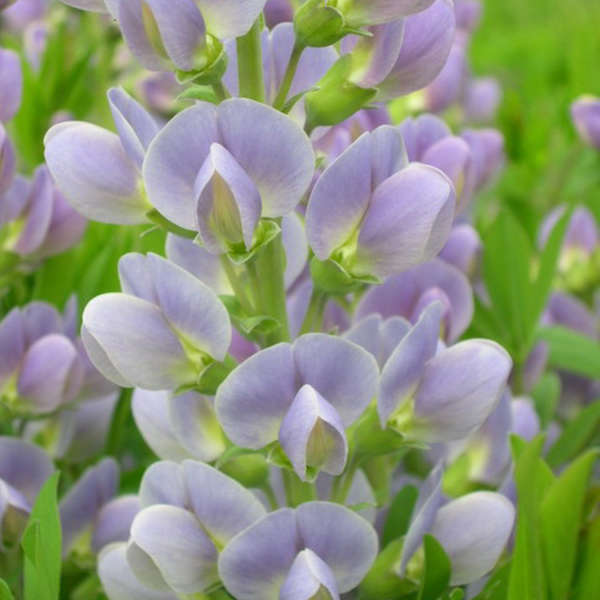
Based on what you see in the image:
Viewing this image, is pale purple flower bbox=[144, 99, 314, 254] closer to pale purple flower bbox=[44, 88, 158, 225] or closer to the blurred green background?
pale purple flower bbox=[44, 88, 158, 225]

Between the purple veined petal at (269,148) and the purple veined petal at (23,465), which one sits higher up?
the purple veined petal at (269,148)

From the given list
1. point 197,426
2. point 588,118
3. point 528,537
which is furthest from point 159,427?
point 588,118

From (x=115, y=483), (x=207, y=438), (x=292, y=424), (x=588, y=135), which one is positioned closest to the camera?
(x=292, y=424)

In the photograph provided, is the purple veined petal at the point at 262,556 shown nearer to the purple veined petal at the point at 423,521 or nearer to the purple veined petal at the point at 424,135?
the purple veined petal at the point at 423,521

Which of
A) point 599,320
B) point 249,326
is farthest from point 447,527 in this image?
point 599,320

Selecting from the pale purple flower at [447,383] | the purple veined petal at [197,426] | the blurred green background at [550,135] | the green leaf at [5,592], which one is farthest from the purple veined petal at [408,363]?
the blurred green background at [550,135]

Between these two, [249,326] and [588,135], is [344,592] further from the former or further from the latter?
[588,135]
